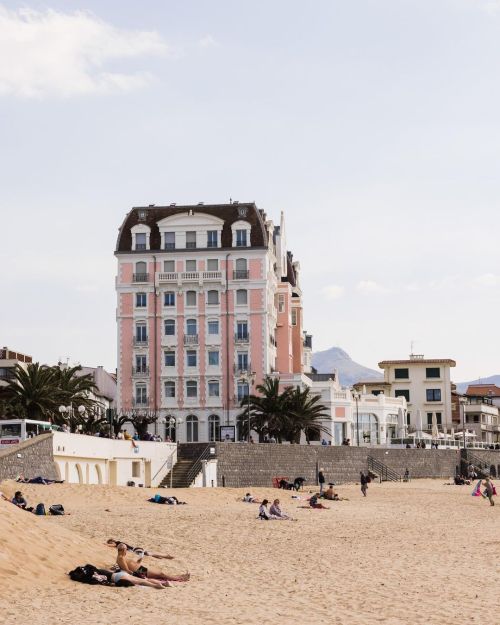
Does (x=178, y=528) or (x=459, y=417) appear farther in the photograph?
(x=459, y=417)

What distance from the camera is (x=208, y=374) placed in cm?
8050

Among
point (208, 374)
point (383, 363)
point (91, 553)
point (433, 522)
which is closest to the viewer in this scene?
point (91, 553)

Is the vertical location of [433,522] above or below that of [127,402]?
below

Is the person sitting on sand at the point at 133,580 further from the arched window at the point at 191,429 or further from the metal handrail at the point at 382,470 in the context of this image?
the arched window at the point at 191,429

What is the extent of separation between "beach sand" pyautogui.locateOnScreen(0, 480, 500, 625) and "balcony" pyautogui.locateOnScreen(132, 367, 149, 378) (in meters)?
38.0

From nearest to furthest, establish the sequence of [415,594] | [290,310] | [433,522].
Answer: [415,594]
[433,522]
[290,310]

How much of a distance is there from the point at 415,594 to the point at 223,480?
40.5 metres

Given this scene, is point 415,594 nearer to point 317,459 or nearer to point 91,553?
point 91,553

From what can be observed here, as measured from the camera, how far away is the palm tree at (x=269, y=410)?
7225 centimetres

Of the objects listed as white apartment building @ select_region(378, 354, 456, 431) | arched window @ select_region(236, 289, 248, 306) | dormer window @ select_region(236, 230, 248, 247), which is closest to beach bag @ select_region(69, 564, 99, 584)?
arched window @ select_region(236, 289, 248, 306)

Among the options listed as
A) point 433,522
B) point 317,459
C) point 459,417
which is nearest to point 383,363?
point 459,417

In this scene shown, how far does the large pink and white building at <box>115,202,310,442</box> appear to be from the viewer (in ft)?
264

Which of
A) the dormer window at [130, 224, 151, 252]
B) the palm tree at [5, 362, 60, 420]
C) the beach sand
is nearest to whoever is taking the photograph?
the beach sand

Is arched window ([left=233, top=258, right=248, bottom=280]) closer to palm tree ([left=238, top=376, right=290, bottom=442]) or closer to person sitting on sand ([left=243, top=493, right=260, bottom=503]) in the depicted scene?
palm tree ([left=238, top=376, right=290, bottom=442])
